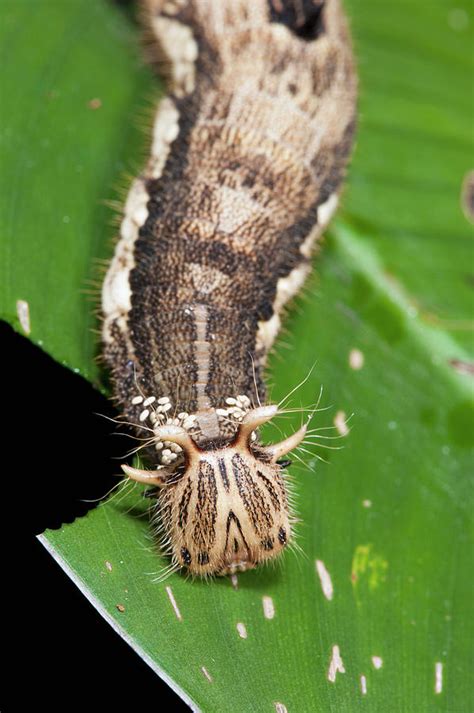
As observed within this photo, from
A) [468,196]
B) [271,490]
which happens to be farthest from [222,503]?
[468,196]

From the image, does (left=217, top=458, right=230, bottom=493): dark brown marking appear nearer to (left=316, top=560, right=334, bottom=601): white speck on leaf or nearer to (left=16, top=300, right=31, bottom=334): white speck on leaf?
(left=316, top=560, right=334, bottom=601): white speck on leaf

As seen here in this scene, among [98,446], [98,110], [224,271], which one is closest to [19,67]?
[98,110]

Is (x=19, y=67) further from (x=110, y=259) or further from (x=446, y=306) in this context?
(x=446, y=306)

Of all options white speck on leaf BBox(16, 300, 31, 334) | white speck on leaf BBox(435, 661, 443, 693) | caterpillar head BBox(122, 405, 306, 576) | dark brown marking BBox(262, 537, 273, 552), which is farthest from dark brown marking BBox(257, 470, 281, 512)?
white speck on leaf BBox(16, 300, 31, 334)

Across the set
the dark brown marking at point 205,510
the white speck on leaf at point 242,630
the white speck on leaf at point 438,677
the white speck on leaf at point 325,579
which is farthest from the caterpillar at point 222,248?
the white speck on leaf at point 438,677

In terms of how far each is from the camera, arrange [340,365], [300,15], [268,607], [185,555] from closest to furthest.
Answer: [185,555] < [268,607] < [340,365] < [300,15]

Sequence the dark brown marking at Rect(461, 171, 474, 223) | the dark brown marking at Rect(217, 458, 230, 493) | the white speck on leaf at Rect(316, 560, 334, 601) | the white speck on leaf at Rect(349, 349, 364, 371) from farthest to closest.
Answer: the dark brown marking at Rect(461, 171, 474, 223)
the white speck on leaf at Rect(349, 349, 364, 371)
the white speck on leaf at Rect(316, 560, 334, 601)
the dark brown marking at Rect(217, 458, 230, 493)

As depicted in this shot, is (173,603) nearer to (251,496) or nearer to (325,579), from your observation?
(251,496)
